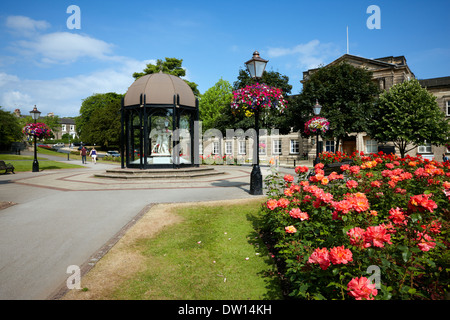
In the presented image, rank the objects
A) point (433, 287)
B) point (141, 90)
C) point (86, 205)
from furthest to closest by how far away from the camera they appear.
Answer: point (141, 90) → point (86, 205) → point (433, 287)

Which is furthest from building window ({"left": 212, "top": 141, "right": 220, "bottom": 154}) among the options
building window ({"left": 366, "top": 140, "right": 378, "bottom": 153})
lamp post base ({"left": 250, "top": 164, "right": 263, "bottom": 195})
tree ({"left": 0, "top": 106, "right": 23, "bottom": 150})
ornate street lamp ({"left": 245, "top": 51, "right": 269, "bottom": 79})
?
tree ({"left": 0, "top": 106, "right": 23, "bottom": 150})

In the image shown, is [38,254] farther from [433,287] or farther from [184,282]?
[433,287]

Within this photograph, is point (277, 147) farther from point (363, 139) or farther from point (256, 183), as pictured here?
point (256, 183)

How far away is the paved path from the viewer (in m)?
3.65

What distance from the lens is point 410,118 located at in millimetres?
25828

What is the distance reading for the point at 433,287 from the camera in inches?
91.4

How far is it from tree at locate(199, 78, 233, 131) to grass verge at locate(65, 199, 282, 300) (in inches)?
1463

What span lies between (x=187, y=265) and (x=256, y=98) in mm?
6552

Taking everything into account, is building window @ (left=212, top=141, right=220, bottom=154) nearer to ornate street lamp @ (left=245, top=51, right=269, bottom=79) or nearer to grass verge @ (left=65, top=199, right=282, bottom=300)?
ornate street lamp @ (left=245, top=51, right=269, bottom=79)

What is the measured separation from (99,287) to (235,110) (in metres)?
7.60

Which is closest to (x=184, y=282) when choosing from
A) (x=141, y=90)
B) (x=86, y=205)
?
(x=86, y=205)

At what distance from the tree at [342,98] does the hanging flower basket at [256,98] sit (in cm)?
1929

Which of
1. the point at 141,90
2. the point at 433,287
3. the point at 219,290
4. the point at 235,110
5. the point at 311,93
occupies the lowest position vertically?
the point at 219,290
